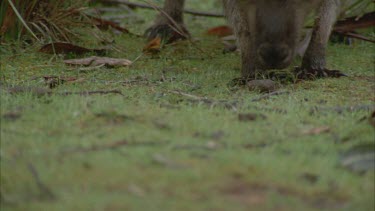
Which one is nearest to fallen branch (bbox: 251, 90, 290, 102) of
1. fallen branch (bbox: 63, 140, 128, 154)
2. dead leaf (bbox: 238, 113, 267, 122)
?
dead leaf (bbox: 238, 113, 267, 122)

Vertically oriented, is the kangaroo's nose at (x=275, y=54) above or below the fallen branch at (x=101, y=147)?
above

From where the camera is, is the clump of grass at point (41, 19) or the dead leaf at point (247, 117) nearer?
the dead leaf at point (247, 117)

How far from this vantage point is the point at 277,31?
2.93 m

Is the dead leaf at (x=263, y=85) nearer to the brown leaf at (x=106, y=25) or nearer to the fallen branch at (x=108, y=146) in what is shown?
the fallen branch at (x=108, y=146)

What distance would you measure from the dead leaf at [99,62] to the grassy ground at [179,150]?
1.63 feet

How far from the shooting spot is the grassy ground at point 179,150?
145cm

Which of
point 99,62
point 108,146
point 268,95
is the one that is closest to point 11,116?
point 108,146

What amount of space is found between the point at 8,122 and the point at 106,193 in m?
0.66

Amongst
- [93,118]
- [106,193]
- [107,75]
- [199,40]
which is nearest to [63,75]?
[107,75]

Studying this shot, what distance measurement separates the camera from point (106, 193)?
4.74ft

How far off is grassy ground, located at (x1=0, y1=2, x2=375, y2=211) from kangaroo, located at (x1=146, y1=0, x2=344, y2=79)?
0.17 meters

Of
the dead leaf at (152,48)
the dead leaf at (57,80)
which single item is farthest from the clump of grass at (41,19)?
the dead leaf at (57,80)

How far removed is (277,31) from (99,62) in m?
0.92

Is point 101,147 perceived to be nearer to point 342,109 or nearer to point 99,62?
point 342,109
